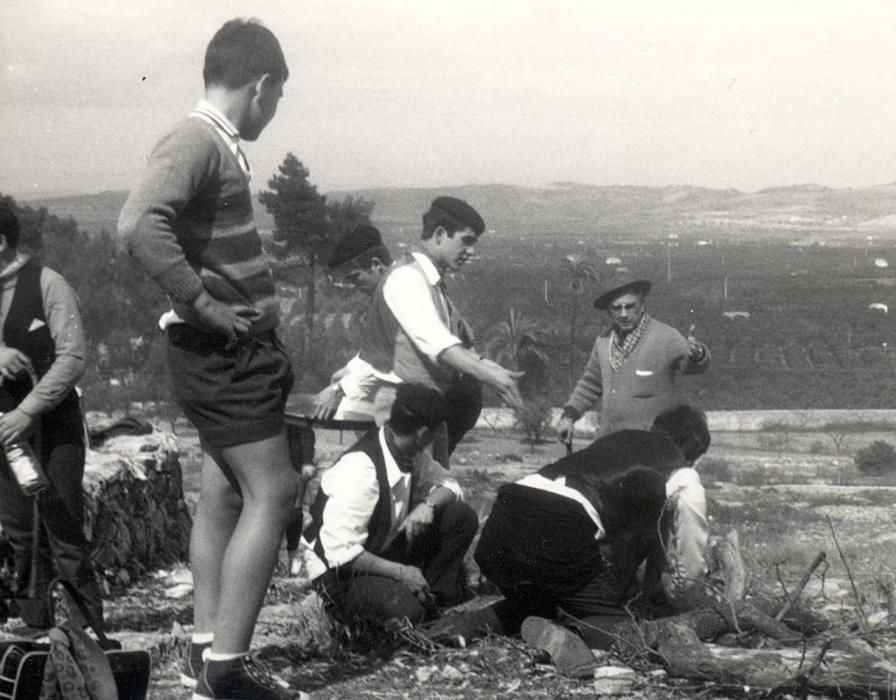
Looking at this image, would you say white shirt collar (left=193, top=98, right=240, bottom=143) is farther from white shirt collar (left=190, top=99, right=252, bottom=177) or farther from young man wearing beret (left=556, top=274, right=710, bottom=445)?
young man wearing beret (left=556, top=274, right=710, bottom=445)

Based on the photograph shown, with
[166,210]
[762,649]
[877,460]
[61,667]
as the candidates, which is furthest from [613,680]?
[877,460]

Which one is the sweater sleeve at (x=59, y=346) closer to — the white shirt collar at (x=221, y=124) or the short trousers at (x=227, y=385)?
the short trousers at (x=227, y=385)

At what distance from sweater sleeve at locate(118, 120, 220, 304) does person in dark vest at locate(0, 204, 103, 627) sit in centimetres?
128

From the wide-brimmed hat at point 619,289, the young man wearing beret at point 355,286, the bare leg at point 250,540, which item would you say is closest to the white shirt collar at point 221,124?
the bare leg at point 250,540

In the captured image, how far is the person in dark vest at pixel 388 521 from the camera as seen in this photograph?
3.96 m

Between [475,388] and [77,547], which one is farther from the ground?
[475,388]

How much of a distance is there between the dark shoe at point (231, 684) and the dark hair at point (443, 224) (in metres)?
1.91

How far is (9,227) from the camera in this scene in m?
4.09

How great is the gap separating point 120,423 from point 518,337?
1158 inches

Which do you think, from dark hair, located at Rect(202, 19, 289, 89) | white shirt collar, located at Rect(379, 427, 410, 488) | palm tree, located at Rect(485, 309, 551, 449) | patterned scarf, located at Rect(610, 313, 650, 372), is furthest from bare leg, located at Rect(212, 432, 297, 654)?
palm tree, located at Rect(485, 309, 551, 449)

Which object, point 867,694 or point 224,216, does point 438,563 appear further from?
point 224,216

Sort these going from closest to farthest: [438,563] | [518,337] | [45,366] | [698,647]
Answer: [698,647] → [45,366] → [438,563] → [518,337]

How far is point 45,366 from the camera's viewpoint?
406 centimetres

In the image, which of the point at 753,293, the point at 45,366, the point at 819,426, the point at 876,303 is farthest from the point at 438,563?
the point at 753,293
